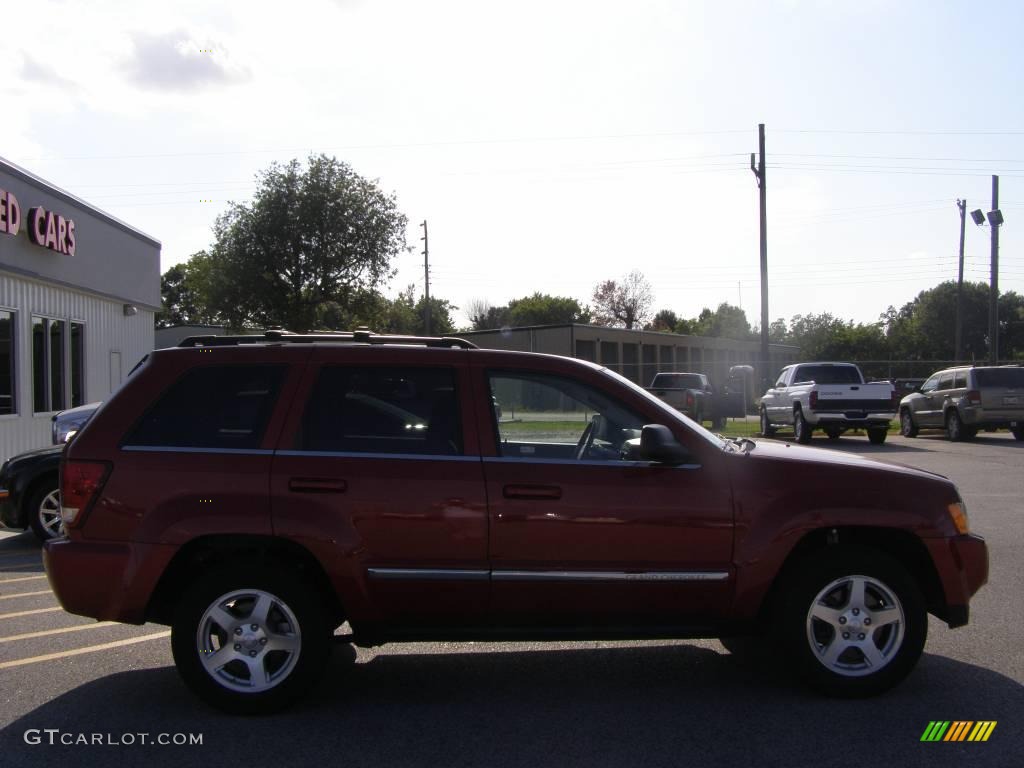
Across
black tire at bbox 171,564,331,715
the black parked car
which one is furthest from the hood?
the black parked car

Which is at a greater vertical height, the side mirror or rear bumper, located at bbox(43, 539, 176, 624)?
the side mirror

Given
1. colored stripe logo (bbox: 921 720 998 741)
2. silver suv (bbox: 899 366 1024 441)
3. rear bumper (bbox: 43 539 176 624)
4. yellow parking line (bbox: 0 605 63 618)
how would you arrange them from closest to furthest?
colored stripe logo (bbox: 921 720 998 741)
rear bumper (bbox: 43 539 176 624)
yellow parking line (bbox: 0 605 63 618)
silver suv (bbox: 899 366 1024 441)

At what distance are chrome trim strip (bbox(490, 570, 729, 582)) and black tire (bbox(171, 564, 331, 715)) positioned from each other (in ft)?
3.30

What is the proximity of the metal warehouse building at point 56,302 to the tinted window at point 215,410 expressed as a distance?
13807 millimetres

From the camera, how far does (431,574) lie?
4.89 m

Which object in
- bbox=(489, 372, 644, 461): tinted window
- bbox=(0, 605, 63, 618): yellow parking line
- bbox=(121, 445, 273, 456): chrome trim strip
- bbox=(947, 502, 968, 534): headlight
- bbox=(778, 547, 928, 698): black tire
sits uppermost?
bbox=(489, 372, 644, 461): tinted window

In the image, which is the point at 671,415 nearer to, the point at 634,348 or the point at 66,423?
the point at 66,423

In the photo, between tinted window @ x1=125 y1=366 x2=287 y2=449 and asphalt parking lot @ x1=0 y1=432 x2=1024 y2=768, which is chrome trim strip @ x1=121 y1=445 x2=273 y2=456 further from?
asphalt parking lot @ x1=0 y1=432 x2=1024 y2=768

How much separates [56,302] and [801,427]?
54.3 ft

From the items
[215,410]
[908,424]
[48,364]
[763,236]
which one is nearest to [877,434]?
[908,424]

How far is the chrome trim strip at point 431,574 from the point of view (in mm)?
4883

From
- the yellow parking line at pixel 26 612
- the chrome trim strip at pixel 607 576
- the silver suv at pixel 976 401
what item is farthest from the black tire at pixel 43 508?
the silver suv at pixel 976 401

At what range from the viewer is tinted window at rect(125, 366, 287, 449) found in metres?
5.03

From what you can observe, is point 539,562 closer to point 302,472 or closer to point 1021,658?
point 302,472
